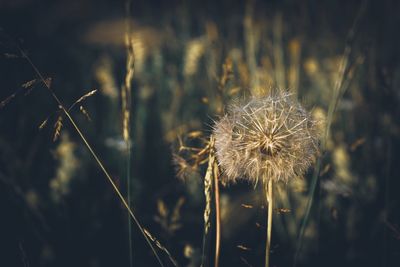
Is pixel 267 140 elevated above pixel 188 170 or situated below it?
above

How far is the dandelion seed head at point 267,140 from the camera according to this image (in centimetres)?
125

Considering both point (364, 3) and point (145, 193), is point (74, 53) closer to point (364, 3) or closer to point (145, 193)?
point (145, 193)

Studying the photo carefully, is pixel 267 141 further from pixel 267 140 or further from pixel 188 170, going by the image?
pixel 188 170

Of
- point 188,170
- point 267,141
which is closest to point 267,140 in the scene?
point 267,141

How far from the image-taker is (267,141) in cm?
125

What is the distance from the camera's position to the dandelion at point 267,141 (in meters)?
1.25

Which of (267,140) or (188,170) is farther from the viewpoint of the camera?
(188,170)

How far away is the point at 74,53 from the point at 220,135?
4.08 metres

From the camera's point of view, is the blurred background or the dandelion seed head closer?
the dandelion seed head

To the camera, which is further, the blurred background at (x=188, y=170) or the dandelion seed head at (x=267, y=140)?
the blurred background at (x=188, y=170)

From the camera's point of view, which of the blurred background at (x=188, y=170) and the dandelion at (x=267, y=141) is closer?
the dandelion at (x=267, y=141)

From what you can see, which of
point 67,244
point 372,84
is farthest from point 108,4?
point 67,244

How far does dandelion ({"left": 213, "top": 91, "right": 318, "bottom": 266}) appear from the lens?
4.09 ft

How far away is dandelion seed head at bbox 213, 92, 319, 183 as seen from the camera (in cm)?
125
